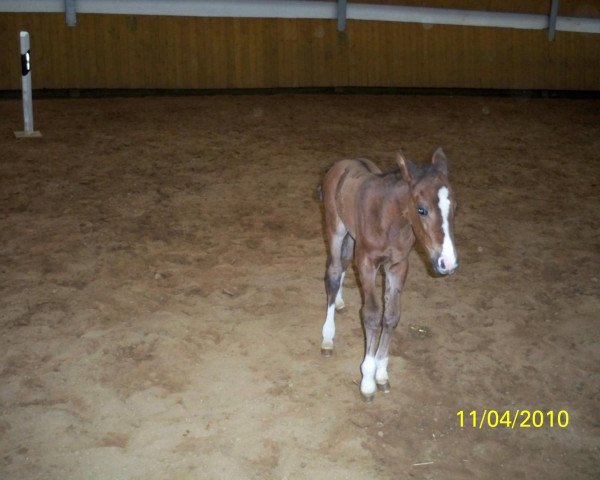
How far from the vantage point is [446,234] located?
5.17m

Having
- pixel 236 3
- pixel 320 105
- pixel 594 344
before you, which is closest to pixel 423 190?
pixel 594 344

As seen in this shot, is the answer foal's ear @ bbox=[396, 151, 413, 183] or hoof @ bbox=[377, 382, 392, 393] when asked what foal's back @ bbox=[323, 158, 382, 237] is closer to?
foal's ear @ bbox=[396, 151, 413, 183]

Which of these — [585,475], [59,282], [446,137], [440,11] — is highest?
[440,11]

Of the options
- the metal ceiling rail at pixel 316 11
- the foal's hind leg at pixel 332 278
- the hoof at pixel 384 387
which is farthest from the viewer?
the metal ceiling rail at pixel 316 11

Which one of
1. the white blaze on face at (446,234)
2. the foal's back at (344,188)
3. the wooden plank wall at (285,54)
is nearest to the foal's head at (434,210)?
the white blaze on face at (446,234)

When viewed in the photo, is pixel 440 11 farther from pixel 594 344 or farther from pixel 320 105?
pixel 594 344

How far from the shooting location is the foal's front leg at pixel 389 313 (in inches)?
238

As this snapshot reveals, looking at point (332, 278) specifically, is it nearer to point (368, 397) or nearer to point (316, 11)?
point (368, 397)

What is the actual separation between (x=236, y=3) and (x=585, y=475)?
44.9ft

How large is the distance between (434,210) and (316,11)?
1280 cm

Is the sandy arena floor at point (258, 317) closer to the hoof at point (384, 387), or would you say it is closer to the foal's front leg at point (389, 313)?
the hoof at point (384, 387)

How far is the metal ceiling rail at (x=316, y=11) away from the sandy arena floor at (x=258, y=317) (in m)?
3.27

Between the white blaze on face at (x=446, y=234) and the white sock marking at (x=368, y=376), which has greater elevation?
the white blaze on face at (x=446, y=234)

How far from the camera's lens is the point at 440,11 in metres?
17.5
